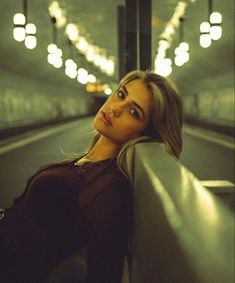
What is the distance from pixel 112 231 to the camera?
2260 mm

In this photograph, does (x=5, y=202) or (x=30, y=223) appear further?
(x=5, y=202)

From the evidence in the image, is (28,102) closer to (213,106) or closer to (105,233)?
(213,106)

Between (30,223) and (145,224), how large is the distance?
31.0 inches

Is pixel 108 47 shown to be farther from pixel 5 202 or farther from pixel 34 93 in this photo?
pixel 5 202

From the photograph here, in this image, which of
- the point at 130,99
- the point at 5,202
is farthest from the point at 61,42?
the point at 130,99

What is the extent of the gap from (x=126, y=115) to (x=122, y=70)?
7.08m

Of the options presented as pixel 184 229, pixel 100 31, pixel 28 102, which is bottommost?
pixel 184 229

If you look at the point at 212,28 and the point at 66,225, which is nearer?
the point at 66,225

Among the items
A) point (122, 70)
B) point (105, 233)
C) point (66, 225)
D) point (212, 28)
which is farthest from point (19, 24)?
point (105, 233)

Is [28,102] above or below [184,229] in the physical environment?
above

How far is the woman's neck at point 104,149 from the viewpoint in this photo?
2.73 meters

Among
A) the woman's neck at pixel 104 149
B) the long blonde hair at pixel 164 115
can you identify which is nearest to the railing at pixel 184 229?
the long blonde hair at pixel 164 115

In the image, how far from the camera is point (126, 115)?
8.63 feet

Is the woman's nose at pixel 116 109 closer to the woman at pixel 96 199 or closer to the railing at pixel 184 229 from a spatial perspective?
the woman at pixel 96 199
